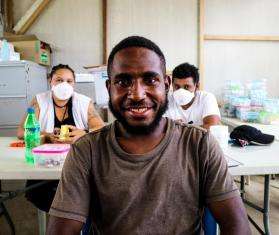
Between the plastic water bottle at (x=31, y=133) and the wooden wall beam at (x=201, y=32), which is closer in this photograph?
the plastic water bottle at (x=31, y=133)

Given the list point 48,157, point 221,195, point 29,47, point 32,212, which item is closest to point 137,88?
point 221,195

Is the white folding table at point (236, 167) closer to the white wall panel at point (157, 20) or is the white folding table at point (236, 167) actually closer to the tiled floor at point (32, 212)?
the tiled floor at point (32, 212)

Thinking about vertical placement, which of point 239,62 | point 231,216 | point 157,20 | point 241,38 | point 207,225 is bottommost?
point 207,225

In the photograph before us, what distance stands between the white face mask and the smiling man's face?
140cm

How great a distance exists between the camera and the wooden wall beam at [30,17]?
438cm

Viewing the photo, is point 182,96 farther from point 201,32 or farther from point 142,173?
point 201,32

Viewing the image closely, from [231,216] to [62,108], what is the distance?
1687 mm

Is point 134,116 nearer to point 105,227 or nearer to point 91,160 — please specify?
point 91,160

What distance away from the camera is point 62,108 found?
7.68 feet

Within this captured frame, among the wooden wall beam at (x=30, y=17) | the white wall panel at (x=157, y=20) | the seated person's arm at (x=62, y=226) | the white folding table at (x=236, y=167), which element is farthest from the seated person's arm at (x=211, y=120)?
the wooden wall beam at (x=30, y=17)

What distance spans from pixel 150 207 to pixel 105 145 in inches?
9.8

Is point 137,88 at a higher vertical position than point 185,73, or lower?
lower

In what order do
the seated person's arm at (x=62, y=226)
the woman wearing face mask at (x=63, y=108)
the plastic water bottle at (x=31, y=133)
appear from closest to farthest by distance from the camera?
the seated person's arm at (x=62, y=226)
the plastic water bottle at (x=31, y=133)
the woman wearing face mask at (x=63, y=108)

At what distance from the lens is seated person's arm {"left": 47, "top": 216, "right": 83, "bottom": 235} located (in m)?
0.91
